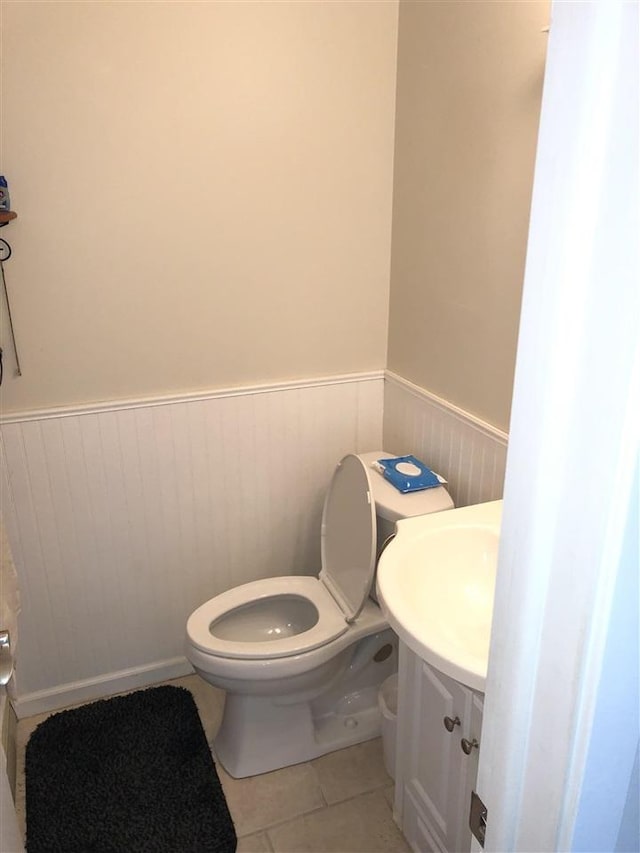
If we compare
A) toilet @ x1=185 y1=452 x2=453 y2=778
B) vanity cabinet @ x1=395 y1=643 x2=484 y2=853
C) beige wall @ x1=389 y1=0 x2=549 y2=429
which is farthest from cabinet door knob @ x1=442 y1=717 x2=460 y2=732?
beige wall @ x1=389 y1=0 x2=549 y2=429

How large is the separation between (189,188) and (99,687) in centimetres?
167

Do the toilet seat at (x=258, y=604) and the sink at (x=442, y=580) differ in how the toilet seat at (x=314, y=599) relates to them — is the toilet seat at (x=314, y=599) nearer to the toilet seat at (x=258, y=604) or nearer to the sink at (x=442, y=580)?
the toilet seat at (x=258, y=604)

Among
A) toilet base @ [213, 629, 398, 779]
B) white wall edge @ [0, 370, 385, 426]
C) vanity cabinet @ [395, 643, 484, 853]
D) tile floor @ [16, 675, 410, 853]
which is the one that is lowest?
tile floor @ [16, 675, 410, 853]

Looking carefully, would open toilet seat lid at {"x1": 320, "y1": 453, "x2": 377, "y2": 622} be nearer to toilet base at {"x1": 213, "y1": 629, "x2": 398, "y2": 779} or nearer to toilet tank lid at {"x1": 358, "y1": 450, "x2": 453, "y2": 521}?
toilet tank lid at {"x1": 358, "y1": 450, "x2": 453, "y2": 521}

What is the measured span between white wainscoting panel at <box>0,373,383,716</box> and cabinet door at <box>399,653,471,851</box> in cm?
89

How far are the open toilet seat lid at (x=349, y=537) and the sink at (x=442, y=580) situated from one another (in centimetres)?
35

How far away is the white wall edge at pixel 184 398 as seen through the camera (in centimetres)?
197

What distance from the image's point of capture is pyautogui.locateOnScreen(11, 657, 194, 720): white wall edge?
2.21 metres

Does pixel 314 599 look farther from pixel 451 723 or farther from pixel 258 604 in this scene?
pixel 451 723

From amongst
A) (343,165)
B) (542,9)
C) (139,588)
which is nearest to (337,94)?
(343,165)

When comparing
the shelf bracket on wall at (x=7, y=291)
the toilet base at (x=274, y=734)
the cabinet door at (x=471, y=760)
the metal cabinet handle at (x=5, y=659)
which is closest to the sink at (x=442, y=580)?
the cabinet door at (x=471, y=760)

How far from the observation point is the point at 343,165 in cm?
210

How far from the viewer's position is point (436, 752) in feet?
5.02

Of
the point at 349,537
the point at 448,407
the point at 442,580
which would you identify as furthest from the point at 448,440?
the point at 442,580
